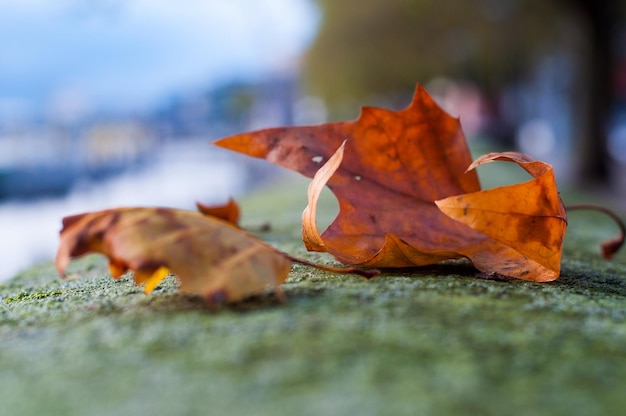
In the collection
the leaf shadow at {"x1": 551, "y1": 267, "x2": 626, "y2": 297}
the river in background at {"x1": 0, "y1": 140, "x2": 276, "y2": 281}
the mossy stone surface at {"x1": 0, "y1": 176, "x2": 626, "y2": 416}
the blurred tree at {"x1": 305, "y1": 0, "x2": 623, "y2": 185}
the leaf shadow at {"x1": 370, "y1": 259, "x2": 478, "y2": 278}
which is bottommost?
the river in background at {"x1": 0, "y1": 140, "x2": 276, "y2": 281}

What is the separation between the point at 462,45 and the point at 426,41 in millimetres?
2458

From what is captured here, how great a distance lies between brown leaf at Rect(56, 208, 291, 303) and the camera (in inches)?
19.9

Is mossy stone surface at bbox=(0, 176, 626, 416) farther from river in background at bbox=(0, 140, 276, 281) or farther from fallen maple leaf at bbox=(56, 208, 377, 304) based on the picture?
Result: river in background at bbox=(0, 140, 276, 281)

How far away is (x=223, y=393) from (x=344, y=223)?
1.29 ft

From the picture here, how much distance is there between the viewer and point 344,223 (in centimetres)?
74

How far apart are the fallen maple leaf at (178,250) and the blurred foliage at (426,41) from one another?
6749 millimetres

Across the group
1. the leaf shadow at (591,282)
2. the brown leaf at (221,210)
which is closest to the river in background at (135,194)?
the brown leaf at (221,210)

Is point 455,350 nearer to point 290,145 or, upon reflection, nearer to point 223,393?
point 223,393

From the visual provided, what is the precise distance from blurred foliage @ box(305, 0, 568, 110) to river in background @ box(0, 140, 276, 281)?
9.91ft

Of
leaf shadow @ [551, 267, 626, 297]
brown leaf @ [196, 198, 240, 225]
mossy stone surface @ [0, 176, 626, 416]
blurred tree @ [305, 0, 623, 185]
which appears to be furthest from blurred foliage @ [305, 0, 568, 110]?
mossy stone surface @ [0, 176, 626, 416]

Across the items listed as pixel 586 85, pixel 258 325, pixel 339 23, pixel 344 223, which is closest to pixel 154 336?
pixel 258 325

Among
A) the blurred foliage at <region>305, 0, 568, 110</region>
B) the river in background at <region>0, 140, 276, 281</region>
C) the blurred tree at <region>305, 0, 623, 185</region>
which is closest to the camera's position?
the river in background at <region>0, 140, 276, 281</region>

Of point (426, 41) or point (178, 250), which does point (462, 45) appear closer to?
point (426, 41)

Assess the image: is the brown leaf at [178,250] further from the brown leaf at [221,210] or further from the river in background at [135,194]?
the river in background at [135,194]
